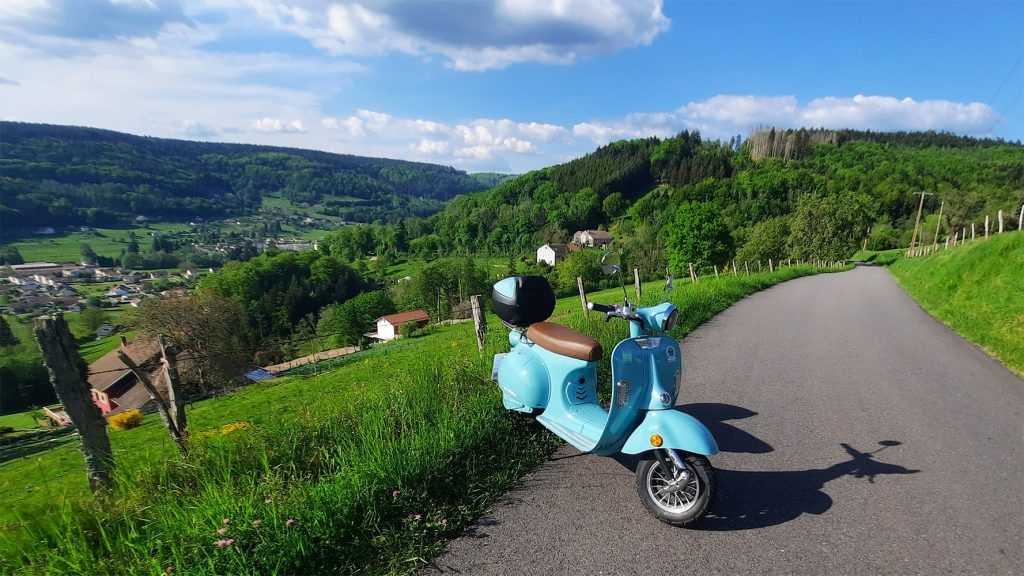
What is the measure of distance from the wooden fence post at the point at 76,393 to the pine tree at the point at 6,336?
21.6m

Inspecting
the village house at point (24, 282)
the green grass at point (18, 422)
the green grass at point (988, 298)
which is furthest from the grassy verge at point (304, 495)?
the village house at point (24, 282)

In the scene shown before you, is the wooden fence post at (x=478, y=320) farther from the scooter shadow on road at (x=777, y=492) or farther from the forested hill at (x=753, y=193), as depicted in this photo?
the forested hill at (x=753, y=193)

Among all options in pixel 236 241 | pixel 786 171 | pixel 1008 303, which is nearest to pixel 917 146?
pixel 786 171

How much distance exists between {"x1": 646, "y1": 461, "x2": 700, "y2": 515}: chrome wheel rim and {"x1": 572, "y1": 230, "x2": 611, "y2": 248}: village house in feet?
302

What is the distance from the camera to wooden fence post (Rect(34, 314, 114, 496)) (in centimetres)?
280

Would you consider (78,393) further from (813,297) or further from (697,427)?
(813,297)

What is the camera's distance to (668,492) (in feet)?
9.67

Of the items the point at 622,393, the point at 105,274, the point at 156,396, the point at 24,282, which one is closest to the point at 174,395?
the point at 156,396

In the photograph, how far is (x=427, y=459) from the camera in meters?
3.24

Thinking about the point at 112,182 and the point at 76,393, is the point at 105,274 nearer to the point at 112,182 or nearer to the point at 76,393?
the point at 76,393

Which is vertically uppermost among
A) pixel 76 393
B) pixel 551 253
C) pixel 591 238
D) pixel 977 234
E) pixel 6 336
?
pixel 977 234

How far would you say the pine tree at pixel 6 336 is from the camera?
659 inches

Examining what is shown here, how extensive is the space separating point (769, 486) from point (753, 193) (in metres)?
104

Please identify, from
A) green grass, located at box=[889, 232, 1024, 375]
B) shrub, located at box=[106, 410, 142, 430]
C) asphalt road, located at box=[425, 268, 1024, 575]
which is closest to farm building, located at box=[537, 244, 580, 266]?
shrub, located at box=[106, 410, 142, 430]
